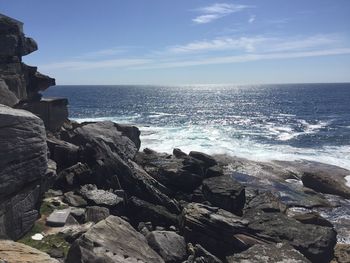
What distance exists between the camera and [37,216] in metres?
17.9

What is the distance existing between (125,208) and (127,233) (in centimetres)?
635

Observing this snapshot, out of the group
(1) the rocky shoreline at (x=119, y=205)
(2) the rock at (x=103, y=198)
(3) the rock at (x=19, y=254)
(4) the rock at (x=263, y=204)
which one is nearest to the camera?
(3) the rock at (x=19, y=254)

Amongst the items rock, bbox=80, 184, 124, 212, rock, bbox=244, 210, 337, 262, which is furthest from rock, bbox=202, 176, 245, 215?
rock, bbox=80, 184, 124, 212

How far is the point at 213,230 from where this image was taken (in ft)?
66.1

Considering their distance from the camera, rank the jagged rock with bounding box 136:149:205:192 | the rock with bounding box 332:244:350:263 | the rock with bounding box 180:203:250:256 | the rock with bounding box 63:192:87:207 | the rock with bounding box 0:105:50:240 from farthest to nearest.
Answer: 1. the jagged rock with bounding box 136:149:205:192
2. the rock with bounding box 332:244:350:263
3. the rock with bounding box 63:192:87:207
4. the rock with bounding box 180:203:250:256
5. the rock with bounding box 0:105:50:240

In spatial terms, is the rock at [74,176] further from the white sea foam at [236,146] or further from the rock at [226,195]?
the white sea foam at [236,146]

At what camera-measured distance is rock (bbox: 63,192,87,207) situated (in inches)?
820

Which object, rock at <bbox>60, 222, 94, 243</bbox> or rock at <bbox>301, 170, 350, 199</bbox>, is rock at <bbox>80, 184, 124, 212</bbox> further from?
rock at <bbox>301, 170, 350, 199</bbox>

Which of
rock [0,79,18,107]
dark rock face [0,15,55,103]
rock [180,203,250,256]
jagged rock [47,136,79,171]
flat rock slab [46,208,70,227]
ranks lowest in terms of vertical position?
rock [180,203,250,256]

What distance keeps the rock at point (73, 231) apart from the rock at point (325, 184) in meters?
26.5

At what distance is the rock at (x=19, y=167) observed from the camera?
15.0m

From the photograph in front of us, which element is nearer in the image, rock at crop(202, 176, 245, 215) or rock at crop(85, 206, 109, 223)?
rock at crop(85, 206, 109, 223)

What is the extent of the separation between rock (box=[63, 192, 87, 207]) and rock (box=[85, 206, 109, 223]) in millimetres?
1443

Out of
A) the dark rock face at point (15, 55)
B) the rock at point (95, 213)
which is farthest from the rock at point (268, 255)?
the dark rock face at point (15, 55)
